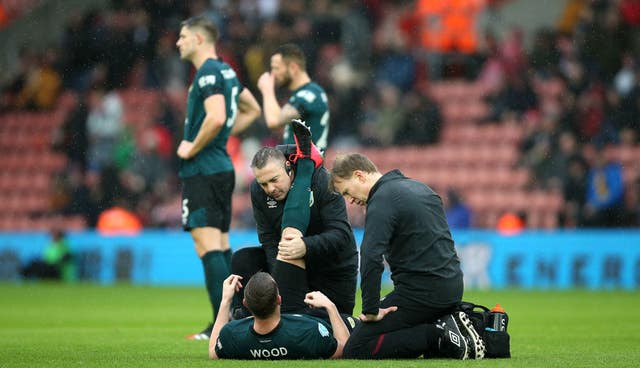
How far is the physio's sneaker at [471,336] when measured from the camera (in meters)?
7.44

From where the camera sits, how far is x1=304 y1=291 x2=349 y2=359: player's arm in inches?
290

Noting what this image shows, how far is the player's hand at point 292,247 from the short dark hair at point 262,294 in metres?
0.76

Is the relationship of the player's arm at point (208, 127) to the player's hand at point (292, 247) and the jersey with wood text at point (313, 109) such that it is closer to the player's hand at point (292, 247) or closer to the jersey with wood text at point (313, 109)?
the jersey with wood text at point (313, 109)

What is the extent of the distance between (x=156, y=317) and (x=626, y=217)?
9364 millimetres

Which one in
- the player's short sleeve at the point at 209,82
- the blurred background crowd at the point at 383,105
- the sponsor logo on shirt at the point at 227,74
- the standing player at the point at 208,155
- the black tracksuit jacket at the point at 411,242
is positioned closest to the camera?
the black tracksuit jacket at the point at 411,242

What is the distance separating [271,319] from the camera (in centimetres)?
711

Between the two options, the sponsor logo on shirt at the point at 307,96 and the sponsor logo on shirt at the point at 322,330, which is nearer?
the sponsor logo on shirt at the point at 322,330

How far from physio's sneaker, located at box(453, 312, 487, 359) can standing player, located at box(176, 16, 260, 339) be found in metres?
2.72

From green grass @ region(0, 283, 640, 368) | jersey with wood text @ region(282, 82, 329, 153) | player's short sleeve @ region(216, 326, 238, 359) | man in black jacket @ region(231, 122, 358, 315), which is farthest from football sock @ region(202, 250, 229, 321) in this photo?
player's short sleeve @ region(216, 326, 238, 359)

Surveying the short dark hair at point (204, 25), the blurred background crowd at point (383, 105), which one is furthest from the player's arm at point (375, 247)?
the blurred background crowd at point (383, 105)

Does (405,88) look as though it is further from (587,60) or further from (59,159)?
(59,159)

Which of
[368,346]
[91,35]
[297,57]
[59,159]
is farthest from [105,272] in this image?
[368,346]

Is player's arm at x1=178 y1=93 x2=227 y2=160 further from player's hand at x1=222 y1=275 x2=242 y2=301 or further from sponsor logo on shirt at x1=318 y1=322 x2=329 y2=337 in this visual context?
sponsor logo on shirt at x1=318 y1=322 x2=329 y2=337

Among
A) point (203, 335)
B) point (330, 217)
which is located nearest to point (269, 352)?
point (330, 217)
